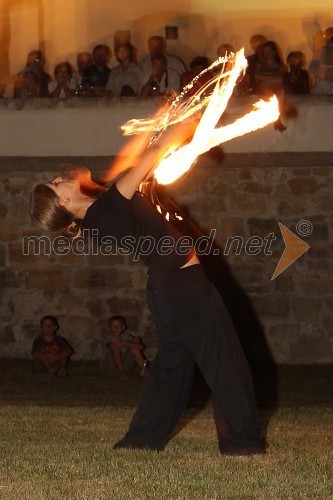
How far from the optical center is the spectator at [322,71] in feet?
44.2

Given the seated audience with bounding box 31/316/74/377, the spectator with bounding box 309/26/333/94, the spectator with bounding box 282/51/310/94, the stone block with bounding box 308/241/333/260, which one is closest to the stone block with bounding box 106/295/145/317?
the seated audience with bounding box 31/316/74/377

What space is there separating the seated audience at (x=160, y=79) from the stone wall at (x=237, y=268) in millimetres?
961

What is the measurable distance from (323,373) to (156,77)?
13.2ft

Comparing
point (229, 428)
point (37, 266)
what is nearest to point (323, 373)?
point (37, 266)

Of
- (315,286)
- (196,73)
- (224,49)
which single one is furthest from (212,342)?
(224,49)

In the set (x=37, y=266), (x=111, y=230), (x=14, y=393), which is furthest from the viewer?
(x=37, y=266)

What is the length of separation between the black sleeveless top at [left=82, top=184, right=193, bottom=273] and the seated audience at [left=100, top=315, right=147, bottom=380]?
22.4 ft

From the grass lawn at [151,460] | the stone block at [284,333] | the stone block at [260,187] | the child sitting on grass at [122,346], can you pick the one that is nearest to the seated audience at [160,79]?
the stone block at [260,187]

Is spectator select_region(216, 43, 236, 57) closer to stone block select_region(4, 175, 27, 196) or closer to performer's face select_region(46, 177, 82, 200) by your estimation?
stone block select_region(4, 175, 27, 196)

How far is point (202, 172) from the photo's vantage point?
1349cm

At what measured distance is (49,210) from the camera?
576 cm

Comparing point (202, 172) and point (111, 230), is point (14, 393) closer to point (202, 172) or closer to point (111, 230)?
point (202, 172)

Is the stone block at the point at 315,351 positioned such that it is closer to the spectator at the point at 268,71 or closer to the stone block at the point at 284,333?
the stone block at the point at 284,333

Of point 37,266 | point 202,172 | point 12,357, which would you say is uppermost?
point 202,172
